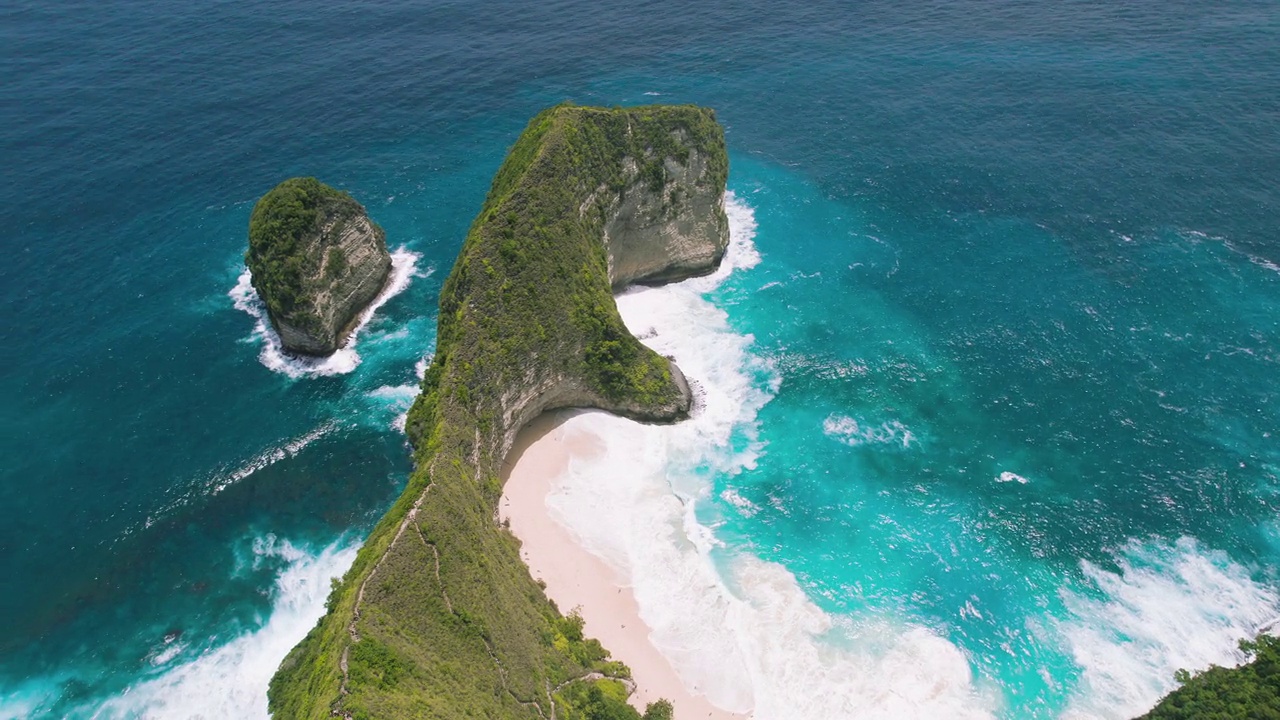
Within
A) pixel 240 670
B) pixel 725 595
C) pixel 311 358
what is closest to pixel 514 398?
pixel 725 595

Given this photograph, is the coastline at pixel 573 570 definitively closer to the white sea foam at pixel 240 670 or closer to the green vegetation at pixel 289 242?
the white sea foam at pixel 240 670

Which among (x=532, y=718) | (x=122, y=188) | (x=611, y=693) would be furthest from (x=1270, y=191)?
(x=122, y=188)

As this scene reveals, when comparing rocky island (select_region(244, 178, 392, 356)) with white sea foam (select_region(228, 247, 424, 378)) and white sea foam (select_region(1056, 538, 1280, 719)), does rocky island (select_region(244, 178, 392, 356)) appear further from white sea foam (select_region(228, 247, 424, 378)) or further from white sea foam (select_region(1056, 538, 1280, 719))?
white sea foam (select_region(1056, 538, 1280, 719))

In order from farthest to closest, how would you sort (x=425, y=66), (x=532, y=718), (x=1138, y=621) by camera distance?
(x=425, y=66) < (x=1138, y=621) < (x=532, y=718)

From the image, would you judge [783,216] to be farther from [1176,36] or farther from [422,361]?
[1176,36]

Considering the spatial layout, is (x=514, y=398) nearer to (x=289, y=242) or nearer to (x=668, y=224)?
(x=289, y=242)

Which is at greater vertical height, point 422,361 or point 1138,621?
point 422,361

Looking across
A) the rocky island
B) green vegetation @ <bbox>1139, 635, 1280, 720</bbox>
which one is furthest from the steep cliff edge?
green vegetation @ <bbox>1139, 635, 1280, 720</bbox>
